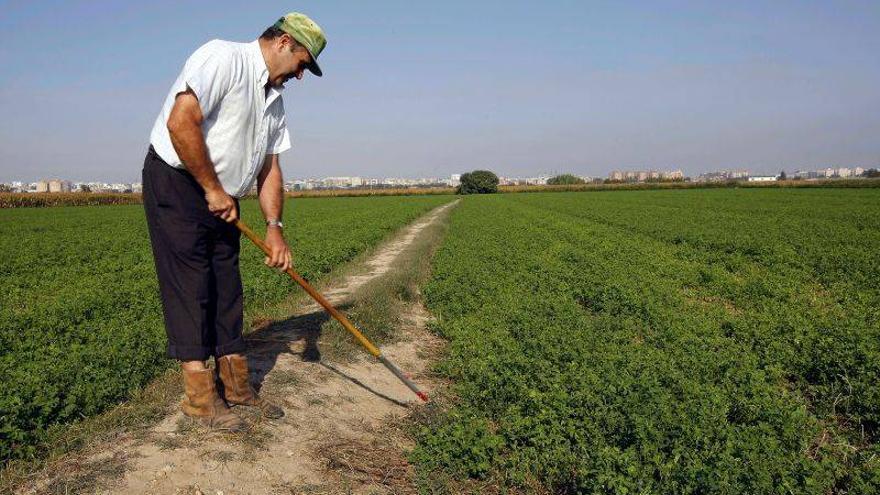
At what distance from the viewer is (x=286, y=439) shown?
4117mm

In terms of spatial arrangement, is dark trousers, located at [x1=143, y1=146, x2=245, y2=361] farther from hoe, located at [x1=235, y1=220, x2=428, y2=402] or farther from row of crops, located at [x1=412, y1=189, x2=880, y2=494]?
row of crops, located at [x1=412, y1=189, x2=880, y2=494]

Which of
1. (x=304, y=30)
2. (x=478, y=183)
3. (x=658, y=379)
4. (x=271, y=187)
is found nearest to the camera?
(x=304, y=30)

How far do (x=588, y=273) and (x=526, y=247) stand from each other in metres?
4.58

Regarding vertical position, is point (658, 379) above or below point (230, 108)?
below

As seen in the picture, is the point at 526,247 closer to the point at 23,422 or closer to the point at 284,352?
the point at 284,352

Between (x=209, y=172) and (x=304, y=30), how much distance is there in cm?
105

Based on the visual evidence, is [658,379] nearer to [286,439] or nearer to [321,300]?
[321,300]

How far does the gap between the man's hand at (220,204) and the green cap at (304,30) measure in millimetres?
1042

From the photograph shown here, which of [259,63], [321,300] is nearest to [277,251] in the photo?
[321,300]

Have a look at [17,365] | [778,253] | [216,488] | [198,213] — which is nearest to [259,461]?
[216,488]

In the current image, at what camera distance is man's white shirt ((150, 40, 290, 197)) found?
3.55 metres

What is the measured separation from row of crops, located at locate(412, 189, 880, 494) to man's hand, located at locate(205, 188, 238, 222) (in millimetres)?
1992

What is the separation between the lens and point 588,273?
1114cm

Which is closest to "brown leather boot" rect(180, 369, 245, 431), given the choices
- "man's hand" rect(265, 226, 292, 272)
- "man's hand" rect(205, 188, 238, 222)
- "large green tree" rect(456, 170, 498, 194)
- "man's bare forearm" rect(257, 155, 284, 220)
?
"man's hand" rect(265, 226, 292, 272)
